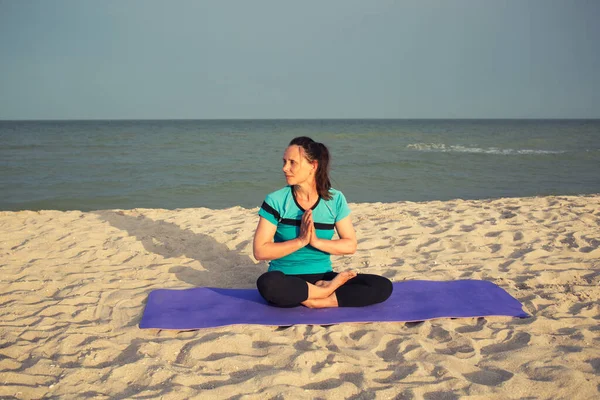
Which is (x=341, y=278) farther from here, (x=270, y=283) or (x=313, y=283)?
(x=270, y=283)

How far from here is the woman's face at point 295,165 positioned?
3363 millimetres

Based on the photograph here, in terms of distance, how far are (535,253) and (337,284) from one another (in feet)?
8.42

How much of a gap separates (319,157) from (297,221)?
0.52 metres

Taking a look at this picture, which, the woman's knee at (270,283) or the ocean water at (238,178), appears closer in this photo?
the woman's knee at (270,283)

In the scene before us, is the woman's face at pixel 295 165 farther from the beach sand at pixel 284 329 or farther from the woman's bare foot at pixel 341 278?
→ the beach sand at pixel 284 329

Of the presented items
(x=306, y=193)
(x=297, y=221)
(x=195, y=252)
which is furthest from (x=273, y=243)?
(x=195, y=252)

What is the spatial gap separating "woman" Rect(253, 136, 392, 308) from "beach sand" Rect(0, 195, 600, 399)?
0.31m

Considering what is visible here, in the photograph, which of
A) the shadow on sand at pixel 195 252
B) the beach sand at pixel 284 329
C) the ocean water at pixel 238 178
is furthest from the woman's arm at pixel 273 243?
the ocean water at pixel 238 178

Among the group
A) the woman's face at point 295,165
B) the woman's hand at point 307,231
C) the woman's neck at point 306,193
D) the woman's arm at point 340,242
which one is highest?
the woman's face at point 295,165

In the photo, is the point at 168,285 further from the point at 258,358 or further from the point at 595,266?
the point at 595,266

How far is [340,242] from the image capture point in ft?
11.8

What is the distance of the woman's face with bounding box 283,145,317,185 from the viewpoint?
3.36 m

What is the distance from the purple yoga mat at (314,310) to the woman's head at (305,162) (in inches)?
38.4

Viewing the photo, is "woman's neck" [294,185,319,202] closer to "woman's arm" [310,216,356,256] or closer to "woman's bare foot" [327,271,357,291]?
"woman's arm" [310,216,356,256]
